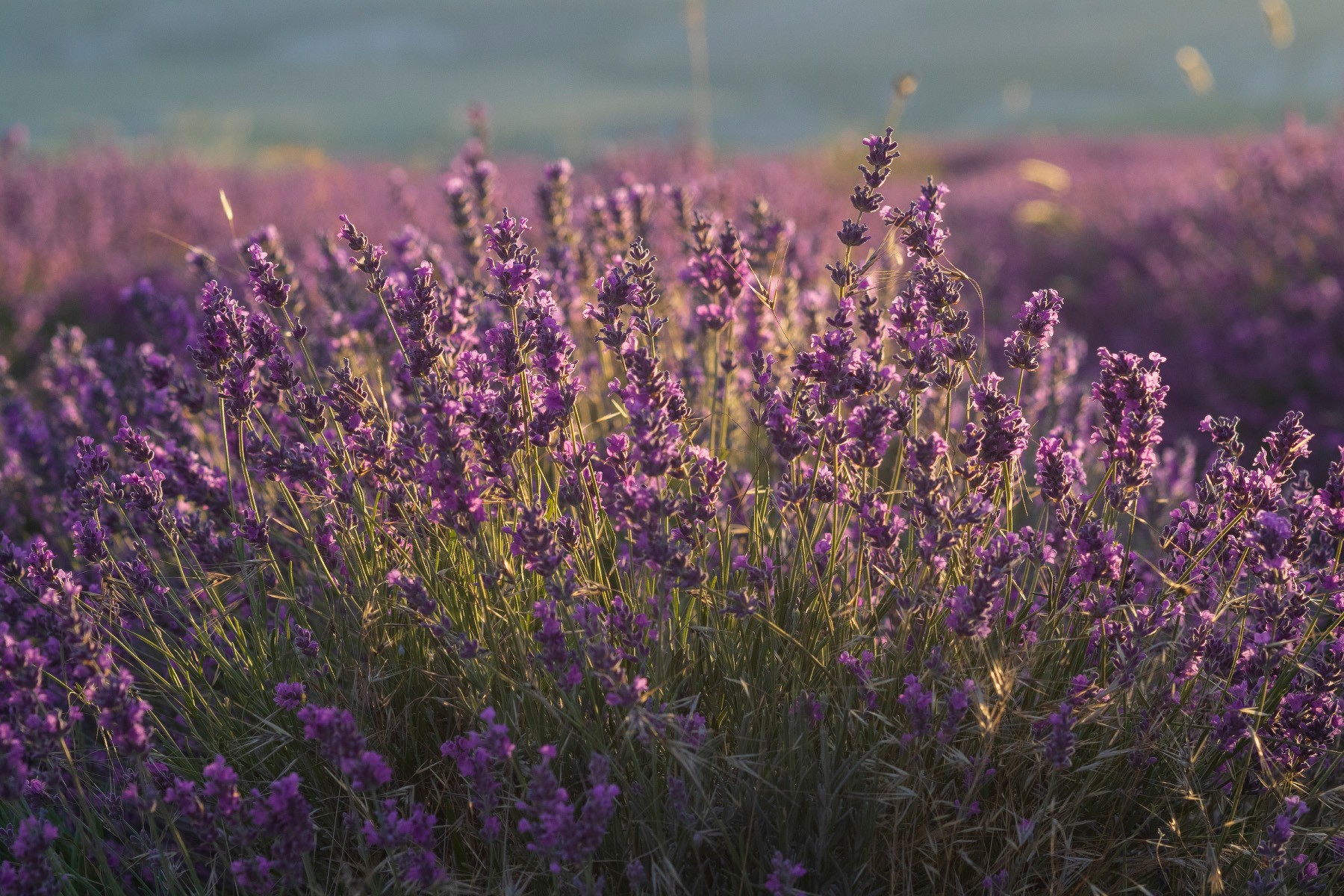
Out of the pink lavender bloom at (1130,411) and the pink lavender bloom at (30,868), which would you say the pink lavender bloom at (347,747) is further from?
the pink lavender bloom at (1130,411)

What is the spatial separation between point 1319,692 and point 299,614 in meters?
1.99

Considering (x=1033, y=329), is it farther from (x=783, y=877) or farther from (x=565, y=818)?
(x=565, y=818)

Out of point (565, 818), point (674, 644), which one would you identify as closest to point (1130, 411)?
point (674, 644)

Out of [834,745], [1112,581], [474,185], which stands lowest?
[834,745]

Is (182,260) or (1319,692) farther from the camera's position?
(182,260)

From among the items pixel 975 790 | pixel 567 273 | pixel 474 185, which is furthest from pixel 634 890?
pixel 474 185

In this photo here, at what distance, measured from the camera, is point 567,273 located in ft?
10.8

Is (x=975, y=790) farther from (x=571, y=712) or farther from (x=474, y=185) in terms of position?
(x=474, y=185)

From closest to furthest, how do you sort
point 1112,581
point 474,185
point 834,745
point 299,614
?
point 834,745
point 1112,581
point 299,614
point 474,185

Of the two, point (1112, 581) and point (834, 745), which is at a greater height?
point (1112, 581)

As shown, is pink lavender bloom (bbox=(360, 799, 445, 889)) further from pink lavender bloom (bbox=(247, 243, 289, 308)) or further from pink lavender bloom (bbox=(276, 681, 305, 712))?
pink lavender bloom (bbox=(247, 243, 289, 308))

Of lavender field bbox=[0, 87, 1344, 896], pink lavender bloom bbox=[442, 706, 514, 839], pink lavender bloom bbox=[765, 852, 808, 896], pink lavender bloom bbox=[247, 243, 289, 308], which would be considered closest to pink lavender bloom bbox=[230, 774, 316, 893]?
lavender field bbox=[0, 87, 1344, 896]

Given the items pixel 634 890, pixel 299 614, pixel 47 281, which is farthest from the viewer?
pixel 47 281

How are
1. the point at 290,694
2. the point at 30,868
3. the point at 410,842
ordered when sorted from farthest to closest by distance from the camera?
the point at 290,694 < the point at 410,842 < the point at 30,868
